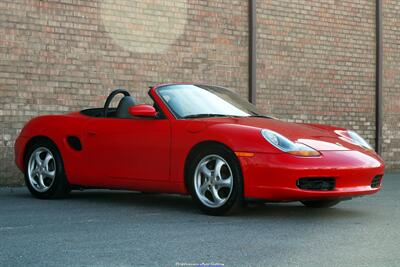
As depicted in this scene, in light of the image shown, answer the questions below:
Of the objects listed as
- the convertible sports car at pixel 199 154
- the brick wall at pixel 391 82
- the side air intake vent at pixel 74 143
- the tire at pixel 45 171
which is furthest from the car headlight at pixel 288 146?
the brick wall at pixel 391 82

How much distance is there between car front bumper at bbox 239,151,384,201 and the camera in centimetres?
662

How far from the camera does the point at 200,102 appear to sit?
772 centimetres

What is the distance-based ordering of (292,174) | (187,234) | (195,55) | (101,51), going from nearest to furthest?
1. (187,234)
2. (292,174)
3. (101,51)
4. (195,55)

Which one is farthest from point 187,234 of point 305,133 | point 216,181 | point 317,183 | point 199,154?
point 305,133

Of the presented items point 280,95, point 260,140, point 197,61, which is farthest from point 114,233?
point 280,95

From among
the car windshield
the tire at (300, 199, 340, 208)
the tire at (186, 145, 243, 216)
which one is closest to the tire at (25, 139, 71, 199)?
the car windshield

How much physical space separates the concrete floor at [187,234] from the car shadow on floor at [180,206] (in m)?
0.01

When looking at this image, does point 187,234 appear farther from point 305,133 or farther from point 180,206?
point 180,206

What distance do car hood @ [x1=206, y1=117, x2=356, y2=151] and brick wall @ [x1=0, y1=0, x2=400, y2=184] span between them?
4542 mm

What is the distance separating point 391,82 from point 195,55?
526cm

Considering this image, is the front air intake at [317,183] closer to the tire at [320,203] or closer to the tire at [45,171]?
the tire at [320,203]

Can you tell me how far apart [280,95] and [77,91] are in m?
4.29

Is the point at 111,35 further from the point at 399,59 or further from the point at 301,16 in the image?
the point at 399,59

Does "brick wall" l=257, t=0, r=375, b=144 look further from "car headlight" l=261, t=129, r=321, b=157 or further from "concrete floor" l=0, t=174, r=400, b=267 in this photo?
"car headlight" l=261, t=129, r=321, b=157
